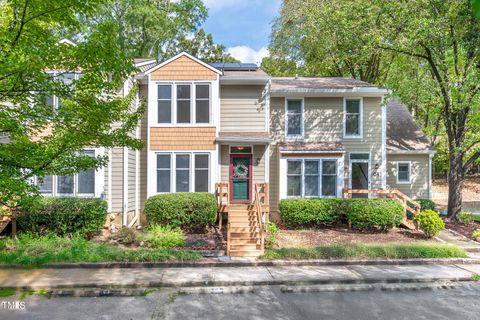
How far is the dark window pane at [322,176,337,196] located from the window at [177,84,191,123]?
6293mm

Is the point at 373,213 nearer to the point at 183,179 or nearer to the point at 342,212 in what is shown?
the point at 342,212

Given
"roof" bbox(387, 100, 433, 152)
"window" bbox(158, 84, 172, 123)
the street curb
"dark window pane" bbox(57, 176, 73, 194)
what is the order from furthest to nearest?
"roof" bbox(387, 100, 433, 152), "window" bbox(158, 84, 172, 123), "dark window pane" bbox(57, 176, 73, 194), the street curb

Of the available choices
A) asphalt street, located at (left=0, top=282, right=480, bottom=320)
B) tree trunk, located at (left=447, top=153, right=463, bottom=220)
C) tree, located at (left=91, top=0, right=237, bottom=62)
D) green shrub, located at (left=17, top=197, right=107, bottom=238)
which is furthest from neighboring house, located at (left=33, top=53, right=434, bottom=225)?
tree, located at (left=91, top=0, right=237, bottom=62)

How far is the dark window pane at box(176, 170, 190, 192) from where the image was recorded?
11.3 metres

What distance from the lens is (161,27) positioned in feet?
79.4

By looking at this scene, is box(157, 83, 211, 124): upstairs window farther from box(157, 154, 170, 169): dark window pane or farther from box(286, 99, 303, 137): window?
box(286, 99, 303, 137): window

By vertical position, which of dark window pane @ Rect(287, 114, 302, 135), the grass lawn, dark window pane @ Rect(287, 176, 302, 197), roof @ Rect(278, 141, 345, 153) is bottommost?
the grass lawn

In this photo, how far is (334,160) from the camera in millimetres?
12148

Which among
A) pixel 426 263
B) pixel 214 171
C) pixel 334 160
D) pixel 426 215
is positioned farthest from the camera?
pixel 334 160

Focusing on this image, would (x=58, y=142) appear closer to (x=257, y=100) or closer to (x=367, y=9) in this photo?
(x=257, y=100)

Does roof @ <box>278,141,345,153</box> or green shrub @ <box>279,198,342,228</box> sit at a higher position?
roof @ <box>278,141,345,153</box>

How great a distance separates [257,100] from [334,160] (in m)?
4.15

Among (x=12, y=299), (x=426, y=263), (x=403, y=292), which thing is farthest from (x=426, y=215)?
(x=12, y=299)

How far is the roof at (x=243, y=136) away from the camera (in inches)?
441
